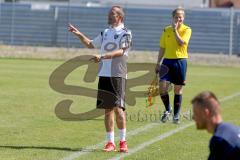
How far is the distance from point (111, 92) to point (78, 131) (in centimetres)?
226

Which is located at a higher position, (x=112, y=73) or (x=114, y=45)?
(x=114, y=45)

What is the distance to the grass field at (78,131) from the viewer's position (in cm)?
1054

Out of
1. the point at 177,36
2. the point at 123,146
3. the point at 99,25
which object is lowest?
the point at 123,146

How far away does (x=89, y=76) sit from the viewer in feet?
79.8

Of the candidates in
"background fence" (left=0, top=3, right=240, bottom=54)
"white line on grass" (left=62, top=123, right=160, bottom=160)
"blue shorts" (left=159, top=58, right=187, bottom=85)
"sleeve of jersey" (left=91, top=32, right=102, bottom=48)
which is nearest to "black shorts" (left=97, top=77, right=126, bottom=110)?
"sleeve of jersey" (left=91, top=32, right=102, bottom=48)

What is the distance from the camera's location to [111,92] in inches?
420

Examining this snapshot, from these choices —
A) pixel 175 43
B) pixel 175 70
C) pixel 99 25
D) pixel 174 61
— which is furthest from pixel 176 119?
pixel 99 25

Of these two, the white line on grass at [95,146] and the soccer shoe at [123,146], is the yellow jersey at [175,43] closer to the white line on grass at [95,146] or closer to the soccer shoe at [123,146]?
the white line on grass at [95,146]

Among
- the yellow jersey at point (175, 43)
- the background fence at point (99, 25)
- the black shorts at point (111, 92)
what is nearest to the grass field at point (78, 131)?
the black shorts at point (111, 92)

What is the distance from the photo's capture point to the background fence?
43.8m

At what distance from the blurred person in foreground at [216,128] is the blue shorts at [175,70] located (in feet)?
28.7

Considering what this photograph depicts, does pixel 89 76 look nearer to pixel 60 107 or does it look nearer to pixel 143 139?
pixel 60 107

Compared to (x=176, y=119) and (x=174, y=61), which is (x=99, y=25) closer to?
(x=174, y=61)

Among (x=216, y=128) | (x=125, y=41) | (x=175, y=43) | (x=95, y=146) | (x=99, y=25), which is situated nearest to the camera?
(x=216, y=128)
